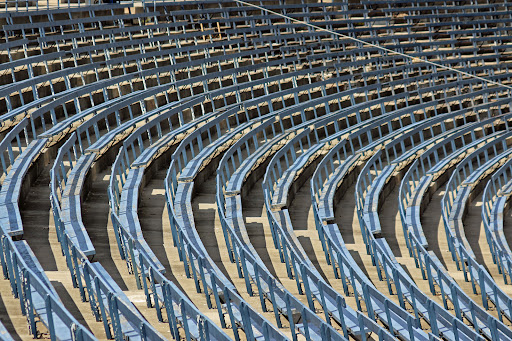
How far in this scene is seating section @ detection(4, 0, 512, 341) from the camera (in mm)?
4746

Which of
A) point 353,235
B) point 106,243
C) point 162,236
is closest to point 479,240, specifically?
point 353,235

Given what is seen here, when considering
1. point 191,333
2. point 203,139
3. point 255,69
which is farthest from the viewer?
point 255,69

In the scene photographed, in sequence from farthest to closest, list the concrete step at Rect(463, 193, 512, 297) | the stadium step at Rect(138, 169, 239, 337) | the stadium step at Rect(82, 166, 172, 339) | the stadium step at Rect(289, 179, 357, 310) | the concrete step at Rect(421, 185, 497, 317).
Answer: the concrete step at Rect(463, 193, 512, 297) < the concrete step at Rect(421, 185, 497, 317) < the stadium step at Rect(289, 179, 357, 310) < the stadium step at Rect(138, 169, 239, 337) < the stadium step at Rect(82, 166, 172, 339)

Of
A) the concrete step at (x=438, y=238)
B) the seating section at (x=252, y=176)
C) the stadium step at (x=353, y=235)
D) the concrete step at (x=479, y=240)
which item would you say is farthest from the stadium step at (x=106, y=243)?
the concrete step at (x=479, y=240)

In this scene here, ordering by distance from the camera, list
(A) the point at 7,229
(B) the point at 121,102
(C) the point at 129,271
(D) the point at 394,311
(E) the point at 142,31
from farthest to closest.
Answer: (E) the point at 142,31 → (B) the point at 121,102 → (C) the point at 129,271 → (A) the point at 7,229 → (D) the point at 394,311

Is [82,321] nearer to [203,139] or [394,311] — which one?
[394,311]

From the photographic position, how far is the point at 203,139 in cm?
946

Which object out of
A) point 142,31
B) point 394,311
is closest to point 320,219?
point 394,311

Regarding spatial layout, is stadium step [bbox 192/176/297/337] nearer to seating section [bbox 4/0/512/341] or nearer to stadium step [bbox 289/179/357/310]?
seating section [bbox 4/0/512/341]

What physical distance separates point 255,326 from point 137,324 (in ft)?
2.30

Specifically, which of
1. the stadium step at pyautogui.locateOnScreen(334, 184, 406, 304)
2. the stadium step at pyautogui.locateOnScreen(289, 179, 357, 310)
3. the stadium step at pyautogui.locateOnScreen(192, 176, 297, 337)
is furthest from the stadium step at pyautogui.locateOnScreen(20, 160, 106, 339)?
the stadium step at pyautogui.locateOnScreen(334, 184, 406, 304)

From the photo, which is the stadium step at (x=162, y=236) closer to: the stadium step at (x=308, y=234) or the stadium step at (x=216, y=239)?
the stadium step at (x=216, y=239)

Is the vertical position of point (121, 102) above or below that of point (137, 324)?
above

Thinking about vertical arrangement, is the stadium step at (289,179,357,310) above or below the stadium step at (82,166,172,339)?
below
